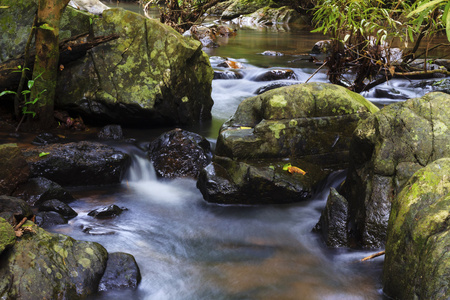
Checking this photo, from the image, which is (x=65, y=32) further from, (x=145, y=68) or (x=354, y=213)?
(x=354, y=213)

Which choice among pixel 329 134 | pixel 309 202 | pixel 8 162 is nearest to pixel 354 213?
pixel 309 202

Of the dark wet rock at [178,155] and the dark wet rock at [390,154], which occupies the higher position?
the dark wet rock at [390,154]

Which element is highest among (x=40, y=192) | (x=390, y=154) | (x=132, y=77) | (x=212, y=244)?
(x=132, y=77)

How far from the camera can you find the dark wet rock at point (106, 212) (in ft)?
15.6

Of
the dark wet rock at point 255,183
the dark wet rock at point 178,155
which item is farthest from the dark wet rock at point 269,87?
the dark wet rock at point 255,183

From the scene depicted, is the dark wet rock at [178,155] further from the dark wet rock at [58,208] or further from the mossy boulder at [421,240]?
the mossy boulder at [421,240]

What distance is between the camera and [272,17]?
2777 cm

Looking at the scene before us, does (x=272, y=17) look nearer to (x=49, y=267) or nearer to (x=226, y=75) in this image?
(x=226, y=75)

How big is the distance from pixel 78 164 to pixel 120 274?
2356 millimetres

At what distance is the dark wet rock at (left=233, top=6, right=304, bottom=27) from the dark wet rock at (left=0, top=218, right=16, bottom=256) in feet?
84.8

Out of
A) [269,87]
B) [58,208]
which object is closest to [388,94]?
[269,87]

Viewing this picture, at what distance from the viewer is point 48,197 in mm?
4938

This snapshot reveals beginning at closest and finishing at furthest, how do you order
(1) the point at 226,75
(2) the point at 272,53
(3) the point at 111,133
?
(3) the point at 111,133, (1) the point at 226,75, (2) the point at 272,53

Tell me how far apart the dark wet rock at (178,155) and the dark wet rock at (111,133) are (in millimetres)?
828
